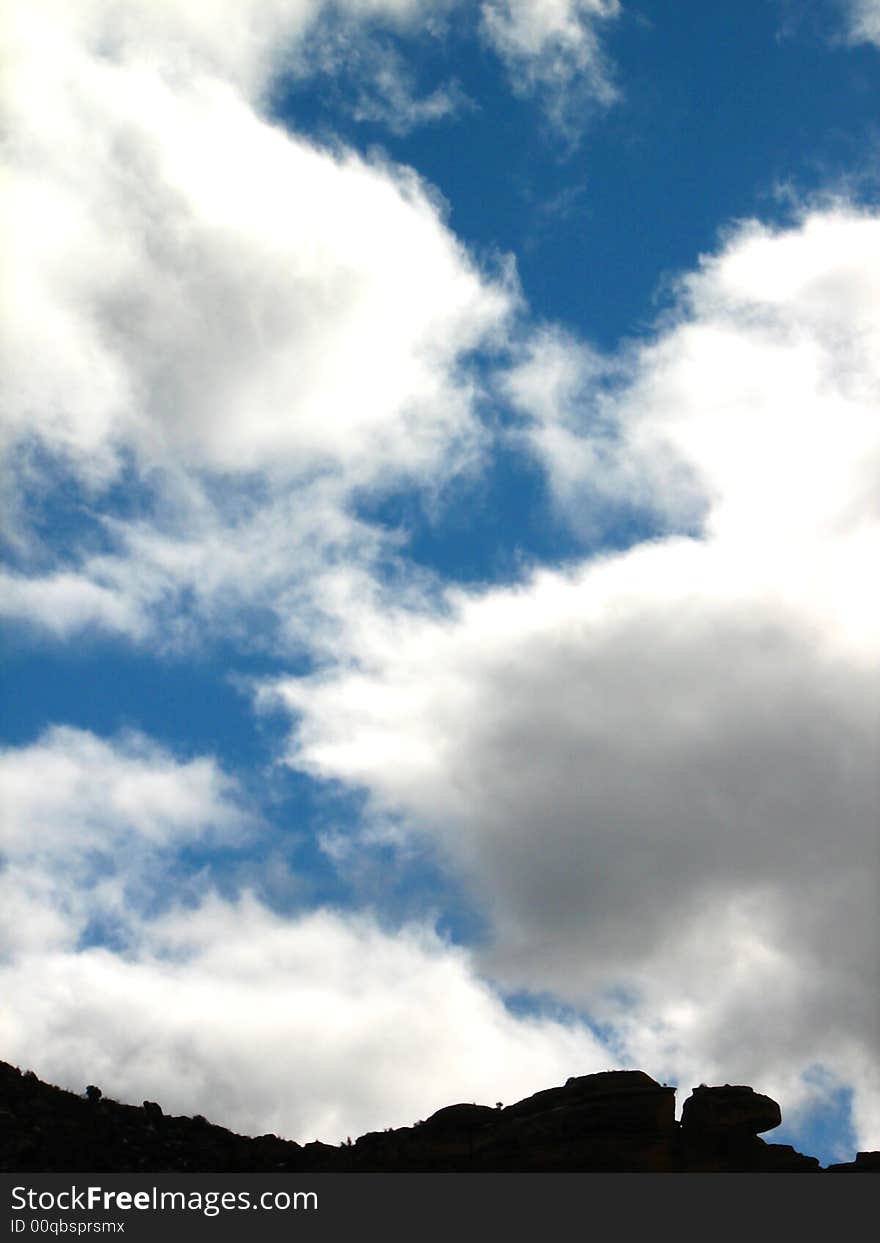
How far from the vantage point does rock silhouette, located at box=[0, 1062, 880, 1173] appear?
152ft

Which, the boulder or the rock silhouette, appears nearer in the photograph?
the rock silhouette

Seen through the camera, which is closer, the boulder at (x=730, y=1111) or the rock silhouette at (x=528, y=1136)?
the rock silhouette at (x=528, y=1136)

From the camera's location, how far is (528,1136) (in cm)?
5559

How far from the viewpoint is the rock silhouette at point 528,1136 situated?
46.4m

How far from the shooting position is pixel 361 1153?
5153 cm
